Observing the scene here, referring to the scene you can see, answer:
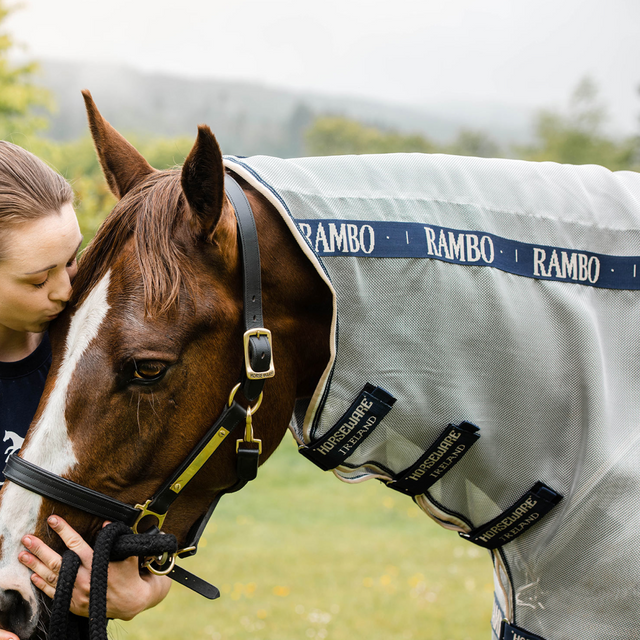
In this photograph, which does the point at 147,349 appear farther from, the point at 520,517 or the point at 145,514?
the point at 520,517

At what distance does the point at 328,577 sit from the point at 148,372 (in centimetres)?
543

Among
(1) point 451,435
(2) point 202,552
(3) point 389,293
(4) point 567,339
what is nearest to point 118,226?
(3) point 389,293

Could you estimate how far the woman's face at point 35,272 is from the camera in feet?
5.14

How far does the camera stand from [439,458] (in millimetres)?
1617

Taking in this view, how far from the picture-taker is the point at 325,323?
168cm

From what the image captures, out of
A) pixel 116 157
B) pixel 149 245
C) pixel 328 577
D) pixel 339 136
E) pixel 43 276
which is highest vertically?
pixel 339 136

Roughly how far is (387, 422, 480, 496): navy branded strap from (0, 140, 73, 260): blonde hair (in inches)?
46.5

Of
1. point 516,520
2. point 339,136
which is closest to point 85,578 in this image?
point 516,520

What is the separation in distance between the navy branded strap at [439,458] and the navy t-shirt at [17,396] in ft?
3.73

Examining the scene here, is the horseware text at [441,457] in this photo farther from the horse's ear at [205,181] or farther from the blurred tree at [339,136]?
the blurred tree at [339,136]

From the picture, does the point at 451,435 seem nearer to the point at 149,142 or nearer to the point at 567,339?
the point at 567,339

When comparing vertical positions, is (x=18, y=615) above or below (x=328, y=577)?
above

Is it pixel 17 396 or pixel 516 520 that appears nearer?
pixel 516 520

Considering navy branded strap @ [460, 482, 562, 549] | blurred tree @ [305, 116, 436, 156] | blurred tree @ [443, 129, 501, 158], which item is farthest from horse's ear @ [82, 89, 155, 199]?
blurred tree @ [443, 129, 501, 158]
